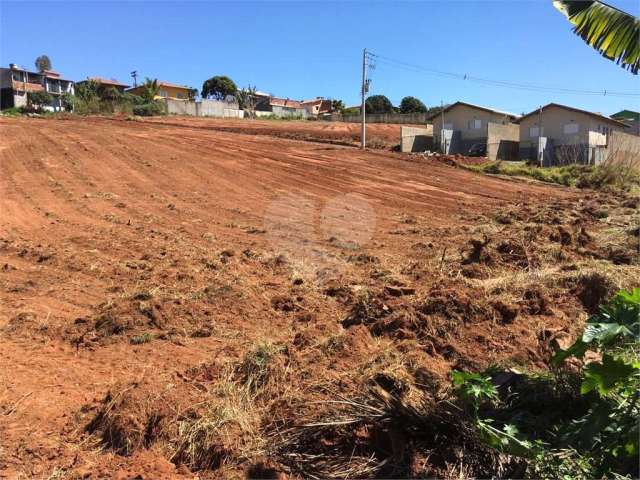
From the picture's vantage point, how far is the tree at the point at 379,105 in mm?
84625

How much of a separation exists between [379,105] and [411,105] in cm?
555

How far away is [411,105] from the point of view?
86.2 meters

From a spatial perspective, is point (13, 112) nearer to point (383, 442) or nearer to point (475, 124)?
point (475, 124)

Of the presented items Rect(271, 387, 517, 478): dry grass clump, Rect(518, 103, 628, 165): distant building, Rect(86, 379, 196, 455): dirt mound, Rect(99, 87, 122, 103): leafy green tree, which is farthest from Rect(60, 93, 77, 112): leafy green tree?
Rect(271, 387, 517, 478): dry grass clump

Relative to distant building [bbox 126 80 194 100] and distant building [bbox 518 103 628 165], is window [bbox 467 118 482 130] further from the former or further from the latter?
distant building [bbox 126 80 194 100]

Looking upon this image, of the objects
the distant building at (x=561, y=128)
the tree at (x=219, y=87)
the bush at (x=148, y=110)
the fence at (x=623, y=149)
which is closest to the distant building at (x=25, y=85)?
the bush at (x=148, y=110)

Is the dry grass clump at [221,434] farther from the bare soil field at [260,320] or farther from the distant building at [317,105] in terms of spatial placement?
the distant building at [317,105]

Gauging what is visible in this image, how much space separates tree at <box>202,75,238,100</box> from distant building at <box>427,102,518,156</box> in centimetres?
4967

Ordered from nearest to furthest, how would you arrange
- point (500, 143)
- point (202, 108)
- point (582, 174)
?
point (582, 174), point (500, 143), point (202, 108)

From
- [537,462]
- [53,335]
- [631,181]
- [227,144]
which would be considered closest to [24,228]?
[53,335]

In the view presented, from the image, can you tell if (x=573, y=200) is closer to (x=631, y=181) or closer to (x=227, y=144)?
(x=631, y=181)

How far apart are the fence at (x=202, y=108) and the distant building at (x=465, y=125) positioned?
1066 inches

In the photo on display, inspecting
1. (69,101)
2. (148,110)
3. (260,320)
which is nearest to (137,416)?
(260,320)

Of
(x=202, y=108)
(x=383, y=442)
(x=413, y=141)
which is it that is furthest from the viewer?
(x=202, y=108)
